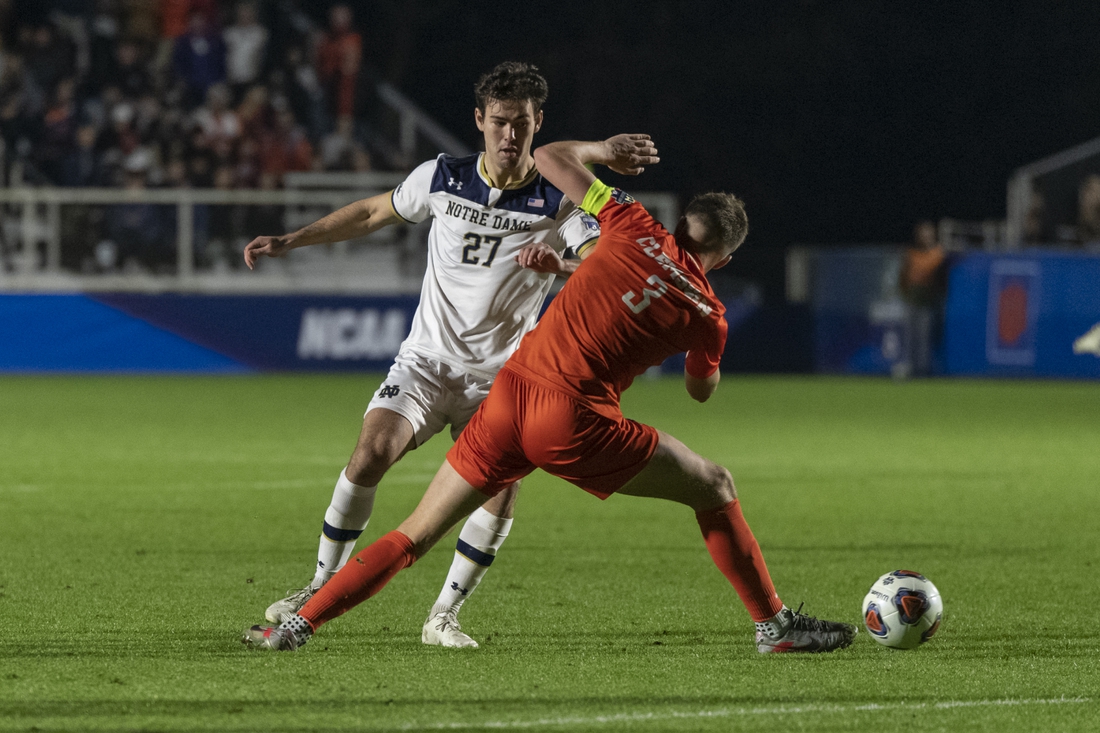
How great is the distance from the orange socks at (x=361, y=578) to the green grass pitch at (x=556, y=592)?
0.59ft

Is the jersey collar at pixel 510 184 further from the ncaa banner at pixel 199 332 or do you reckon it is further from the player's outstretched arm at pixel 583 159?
the ncaa banner at pixel 199 332

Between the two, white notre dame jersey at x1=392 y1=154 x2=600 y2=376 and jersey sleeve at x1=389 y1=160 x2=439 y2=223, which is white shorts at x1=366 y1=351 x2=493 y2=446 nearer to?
white notre dame jersey at x1=392 y1=154 x2=600 y2=376

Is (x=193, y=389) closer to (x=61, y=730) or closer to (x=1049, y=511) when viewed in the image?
(x=1049, y=511)

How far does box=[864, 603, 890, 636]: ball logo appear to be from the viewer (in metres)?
5.95

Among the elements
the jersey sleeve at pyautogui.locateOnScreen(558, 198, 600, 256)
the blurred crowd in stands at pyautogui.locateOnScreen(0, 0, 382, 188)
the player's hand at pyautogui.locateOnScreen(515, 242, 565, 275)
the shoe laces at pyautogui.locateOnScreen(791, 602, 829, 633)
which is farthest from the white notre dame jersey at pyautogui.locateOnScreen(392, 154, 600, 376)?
the blurred crowd in stands at pyautogui.locateOnScreen(0, 0, 382, 188)

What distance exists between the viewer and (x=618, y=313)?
547 centimetres

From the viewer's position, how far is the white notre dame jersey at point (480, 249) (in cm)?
641

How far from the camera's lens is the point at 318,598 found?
18.5 ft

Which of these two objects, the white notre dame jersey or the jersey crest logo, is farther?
the white notre dame jersey

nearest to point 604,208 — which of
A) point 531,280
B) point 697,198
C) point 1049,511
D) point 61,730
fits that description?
Result: point 697,198

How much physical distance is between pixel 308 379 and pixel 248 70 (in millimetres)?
5831

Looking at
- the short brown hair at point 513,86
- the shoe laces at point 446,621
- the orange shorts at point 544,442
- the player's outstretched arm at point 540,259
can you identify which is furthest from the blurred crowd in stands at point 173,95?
the orange shorts at point 544,442

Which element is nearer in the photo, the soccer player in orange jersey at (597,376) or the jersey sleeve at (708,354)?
the soccer player in orange jersey at (597,376)

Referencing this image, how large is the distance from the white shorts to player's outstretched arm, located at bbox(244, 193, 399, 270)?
1.69 ft
